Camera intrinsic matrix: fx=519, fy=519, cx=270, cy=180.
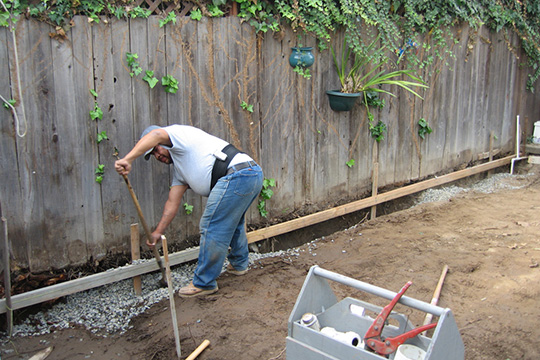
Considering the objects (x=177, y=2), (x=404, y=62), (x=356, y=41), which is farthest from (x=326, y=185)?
(x=177, y=2)

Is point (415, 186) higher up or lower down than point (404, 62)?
lower down

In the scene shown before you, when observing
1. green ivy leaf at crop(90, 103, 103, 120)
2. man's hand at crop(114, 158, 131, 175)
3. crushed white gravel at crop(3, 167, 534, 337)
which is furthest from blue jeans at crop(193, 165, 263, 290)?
green ivy leaf at crop(90, 103, 103, 120)

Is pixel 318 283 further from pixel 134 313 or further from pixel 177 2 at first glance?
pixel 177 2

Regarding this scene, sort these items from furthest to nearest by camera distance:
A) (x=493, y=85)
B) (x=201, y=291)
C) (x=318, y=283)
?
1. (x=493, y=85)
2. (x=201, y=291)
3. (x=318, y=283)

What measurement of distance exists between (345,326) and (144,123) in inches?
90.6

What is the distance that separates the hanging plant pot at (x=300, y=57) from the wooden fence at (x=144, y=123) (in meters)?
0.07

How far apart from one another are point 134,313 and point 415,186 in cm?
420

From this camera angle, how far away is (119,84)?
3904 millimetres

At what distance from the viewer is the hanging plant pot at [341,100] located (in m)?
5.37

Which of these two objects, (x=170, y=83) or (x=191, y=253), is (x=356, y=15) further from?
(x=191, y=253)

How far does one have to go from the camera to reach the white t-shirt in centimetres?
384

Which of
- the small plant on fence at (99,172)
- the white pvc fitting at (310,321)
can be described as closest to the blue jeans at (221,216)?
the small plant on fence at (99,172)

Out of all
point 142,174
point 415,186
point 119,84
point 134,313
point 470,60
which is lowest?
point 134,313

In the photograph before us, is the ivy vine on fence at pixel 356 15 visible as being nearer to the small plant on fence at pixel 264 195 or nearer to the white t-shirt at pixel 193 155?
the white t-shirt at pixel 193 155
